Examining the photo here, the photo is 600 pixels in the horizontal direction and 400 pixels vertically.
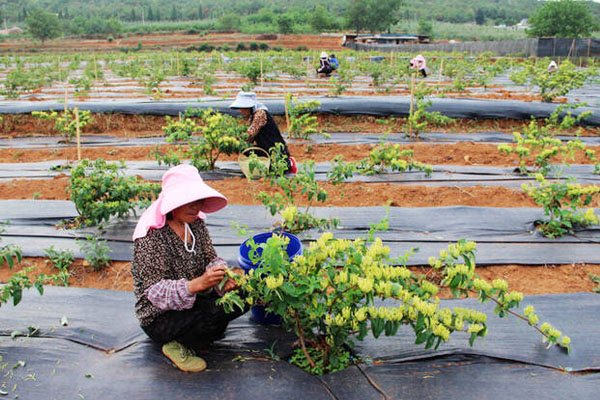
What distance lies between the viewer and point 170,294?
6.59ft

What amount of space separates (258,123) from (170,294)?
10.3ft

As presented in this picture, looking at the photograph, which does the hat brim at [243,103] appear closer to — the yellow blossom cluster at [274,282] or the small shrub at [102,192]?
the small shrub at [102,192]

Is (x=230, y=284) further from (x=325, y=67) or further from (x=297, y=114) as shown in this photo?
(x=325, y=67)

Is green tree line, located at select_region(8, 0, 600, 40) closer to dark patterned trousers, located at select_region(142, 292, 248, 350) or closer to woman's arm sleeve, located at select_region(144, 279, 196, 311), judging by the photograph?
dark patterned trousers, located at select_region(142, 292, 248, 350)

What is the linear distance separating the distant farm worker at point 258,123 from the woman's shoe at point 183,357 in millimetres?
2921

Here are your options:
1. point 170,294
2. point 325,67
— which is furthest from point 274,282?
point 325,67

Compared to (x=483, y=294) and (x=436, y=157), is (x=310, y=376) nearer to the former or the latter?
(x=483, y=294)

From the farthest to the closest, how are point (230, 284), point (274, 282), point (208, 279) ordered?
1. point (230, 284)
2. point (208, 279)
3. point (274, 282)

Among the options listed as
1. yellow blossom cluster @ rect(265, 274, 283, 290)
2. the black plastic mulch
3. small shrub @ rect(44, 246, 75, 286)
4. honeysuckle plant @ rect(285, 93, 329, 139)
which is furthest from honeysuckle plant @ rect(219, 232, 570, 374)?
honeysuckle plant @ rect(285, 93, 329, 139)

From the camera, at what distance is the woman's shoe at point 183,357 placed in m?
2.07

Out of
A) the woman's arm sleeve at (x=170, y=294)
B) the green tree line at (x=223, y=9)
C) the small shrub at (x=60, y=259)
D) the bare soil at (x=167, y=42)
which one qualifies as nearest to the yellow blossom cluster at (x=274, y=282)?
the woman's arm sleeve at (x=170, y=294)

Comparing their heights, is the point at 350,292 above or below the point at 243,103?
below

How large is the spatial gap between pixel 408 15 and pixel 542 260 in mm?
76944

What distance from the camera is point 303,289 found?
1.83 metres
